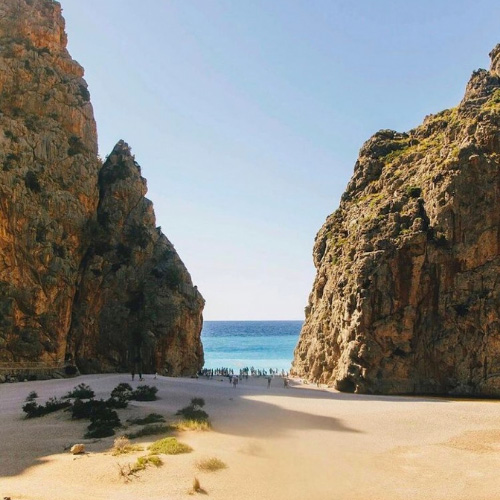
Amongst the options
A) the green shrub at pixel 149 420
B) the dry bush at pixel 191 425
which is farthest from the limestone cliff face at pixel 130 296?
the dry bush at pixel 191 425

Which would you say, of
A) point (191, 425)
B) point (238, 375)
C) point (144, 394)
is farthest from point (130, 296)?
point (191, 425)

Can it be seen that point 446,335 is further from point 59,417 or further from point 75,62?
point 75,62

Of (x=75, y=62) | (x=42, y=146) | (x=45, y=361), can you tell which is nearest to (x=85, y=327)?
(x=45, y=361)

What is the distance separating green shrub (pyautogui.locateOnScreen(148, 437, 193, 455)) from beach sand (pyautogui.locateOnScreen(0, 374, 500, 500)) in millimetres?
500

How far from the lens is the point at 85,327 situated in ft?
175

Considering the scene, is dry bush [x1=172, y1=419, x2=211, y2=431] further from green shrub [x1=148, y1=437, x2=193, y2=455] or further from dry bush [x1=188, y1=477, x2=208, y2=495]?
dry bush [x1=188, y1=477, x2=208, y2=495]

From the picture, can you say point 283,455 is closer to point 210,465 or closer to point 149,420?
point 210,465

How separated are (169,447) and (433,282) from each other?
34238mm

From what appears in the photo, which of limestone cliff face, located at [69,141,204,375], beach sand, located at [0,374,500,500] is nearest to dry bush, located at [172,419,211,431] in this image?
beach sand, located at [0,374,500,500]

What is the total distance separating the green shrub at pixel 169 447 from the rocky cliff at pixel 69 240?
109ft

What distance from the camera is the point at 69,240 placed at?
54.0m

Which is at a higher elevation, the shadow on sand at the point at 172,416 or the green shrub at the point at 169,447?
the green shrub at the point at 169,447

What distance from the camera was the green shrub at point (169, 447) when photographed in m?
17.8

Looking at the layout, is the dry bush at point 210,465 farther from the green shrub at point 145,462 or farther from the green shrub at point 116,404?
the green shrub at point 116,404
